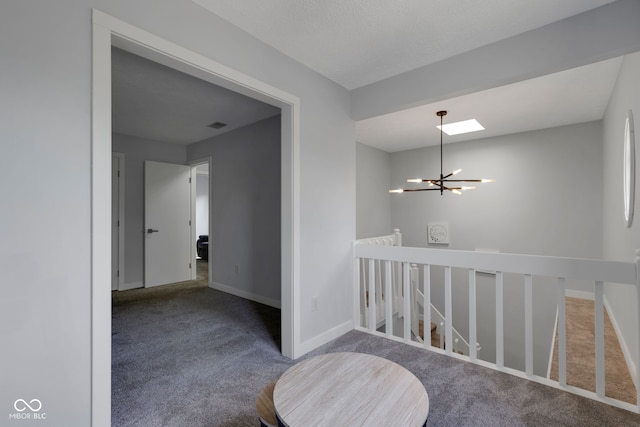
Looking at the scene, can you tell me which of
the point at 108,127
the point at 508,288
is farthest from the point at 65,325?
the point at 508,288

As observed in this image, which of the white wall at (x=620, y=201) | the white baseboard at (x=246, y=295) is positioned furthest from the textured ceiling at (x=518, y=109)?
the white baseboard at (x=246, y=295)

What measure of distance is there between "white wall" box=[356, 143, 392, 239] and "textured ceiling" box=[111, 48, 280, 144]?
6.73 feet

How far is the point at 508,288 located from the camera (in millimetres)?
4566

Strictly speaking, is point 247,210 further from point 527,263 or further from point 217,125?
point 527,263

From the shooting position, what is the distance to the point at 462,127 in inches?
167

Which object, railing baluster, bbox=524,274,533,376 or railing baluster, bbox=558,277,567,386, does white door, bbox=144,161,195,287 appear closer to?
railing baluster, bbox=524,274,533,376

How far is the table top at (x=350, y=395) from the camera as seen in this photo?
1.08 metres

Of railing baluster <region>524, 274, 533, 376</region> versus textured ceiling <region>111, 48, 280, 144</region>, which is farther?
textured ceiling <region>111, 48, 280, 144</region>

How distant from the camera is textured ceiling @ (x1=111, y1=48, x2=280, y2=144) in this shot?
2.65 metres

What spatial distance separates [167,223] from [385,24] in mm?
4527

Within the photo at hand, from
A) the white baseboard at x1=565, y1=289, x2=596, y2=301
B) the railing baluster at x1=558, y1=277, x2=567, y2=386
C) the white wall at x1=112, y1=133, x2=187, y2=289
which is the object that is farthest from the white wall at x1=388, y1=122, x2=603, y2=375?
the white wall at x1=112, y1=133, x2=187, y2=289

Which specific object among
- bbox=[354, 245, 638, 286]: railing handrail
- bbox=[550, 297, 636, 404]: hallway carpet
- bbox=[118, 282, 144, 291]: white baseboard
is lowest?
bbox=[550, 297, 636, 404]: hallway carpet

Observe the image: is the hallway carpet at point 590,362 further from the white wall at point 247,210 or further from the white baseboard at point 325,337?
the white wall at point 247,210

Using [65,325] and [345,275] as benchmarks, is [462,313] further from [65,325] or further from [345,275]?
[65,325]
